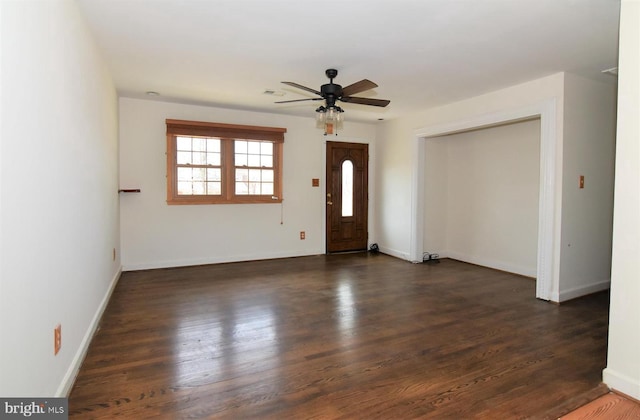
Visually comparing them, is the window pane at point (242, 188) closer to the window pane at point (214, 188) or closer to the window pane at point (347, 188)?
the window pane at point (214, 188)

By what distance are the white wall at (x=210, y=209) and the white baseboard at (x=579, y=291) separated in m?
3.58

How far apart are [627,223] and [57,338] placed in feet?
10.7

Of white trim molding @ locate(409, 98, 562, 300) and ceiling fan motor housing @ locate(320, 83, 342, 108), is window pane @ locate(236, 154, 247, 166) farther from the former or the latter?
white trim molding @ locate(409, 98, 562, 300)

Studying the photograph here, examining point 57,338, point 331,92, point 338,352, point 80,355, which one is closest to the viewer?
point 57,338

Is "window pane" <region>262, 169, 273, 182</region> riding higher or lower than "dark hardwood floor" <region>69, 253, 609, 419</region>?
higher

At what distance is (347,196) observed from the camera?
6.54m

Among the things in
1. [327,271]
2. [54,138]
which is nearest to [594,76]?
[327,271]

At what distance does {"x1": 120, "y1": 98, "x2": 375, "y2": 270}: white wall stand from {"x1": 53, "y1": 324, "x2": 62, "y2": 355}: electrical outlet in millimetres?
3265

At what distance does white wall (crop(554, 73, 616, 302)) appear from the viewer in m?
3.72

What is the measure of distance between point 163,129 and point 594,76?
5.30 m

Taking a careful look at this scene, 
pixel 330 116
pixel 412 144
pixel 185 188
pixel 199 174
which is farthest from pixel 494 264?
pixel 185 188

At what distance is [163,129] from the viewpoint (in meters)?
5.12

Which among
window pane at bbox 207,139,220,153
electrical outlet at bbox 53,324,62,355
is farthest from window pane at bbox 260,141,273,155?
electrical outlet at bbox 53,324,62,355

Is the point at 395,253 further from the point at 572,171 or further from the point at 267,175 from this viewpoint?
the point at 572,171
